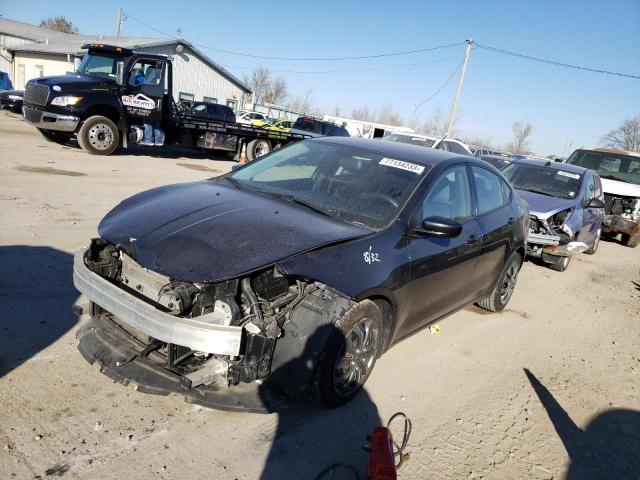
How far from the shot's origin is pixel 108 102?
41.5 feet

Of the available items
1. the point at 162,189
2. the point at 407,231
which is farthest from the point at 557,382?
the point at 162,189

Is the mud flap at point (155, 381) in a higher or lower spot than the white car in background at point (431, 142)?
lower

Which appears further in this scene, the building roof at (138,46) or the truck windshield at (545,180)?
the building roof at (138,46)

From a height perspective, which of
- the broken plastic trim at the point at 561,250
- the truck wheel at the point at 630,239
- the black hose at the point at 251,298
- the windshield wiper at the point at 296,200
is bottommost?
the truck wheel at the point at 630,239

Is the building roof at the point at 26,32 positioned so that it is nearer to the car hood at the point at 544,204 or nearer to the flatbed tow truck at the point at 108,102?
the flatbed tow truck at the point at 108,102

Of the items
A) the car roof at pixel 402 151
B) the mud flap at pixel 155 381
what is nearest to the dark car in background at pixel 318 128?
the car roof at pixel 402 151

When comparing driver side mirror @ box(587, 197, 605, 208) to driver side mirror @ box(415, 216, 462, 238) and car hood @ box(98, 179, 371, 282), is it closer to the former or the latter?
driver side mirror @ box(415, 216, 462, 238)

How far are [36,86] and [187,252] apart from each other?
40.5 feet

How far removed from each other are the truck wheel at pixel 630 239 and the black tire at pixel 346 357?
11500 mm

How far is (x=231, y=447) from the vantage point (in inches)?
110

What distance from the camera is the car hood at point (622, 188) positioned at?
1251cm

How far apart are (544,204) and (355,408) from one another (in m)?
5.94

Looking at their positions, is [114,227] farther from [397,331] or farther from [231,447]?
[397,331]

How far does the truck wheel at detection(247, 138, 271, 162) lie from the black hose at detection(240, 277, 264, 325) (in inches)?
548
